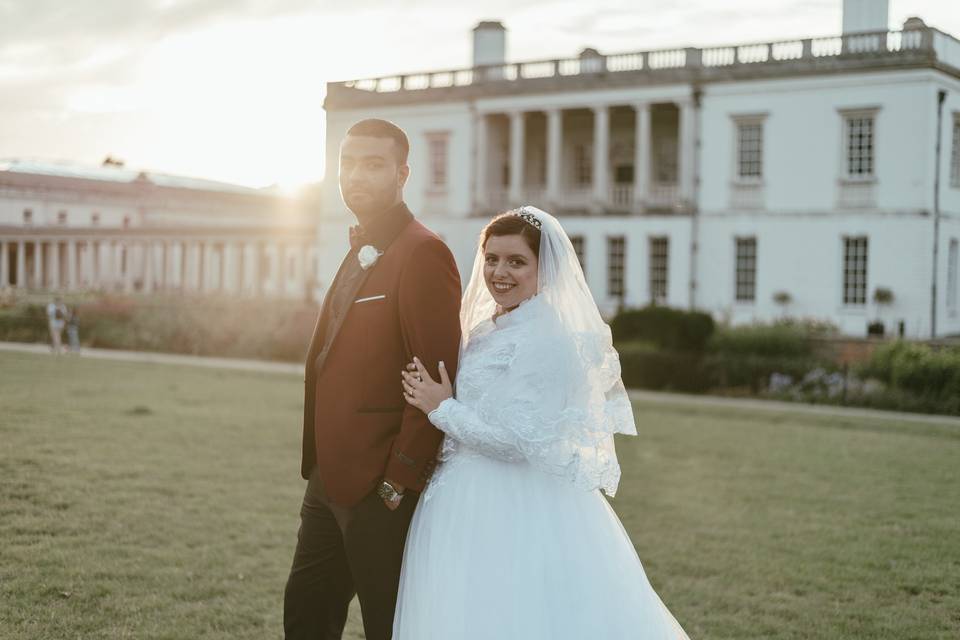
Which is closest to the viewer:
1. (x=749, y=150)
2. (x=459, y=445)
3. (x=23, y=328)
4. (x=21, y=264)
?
(x=459, y=445)

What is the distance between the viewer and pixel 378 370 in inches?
166

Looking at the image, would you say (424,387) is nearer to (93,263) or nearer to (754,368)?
(754,368)

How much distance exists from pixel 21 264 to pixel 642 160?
43943mm

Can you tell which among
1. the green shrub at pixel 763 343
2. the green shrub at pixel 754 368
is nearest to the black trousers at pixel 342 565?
the green shrub at pixel 754 368

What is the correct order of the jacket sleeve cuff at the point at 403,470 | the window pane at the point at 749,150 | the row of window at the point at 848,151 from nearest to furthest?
the jacket sleeve cuff at the point at 403,470 → the row of window at the point at 848,151 → the window pane at the point at 749,150

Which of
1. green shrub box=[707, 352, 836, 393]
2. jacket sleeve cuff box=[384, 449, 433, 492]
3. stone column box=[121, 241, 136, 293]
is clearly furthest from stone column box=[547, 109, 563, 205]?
jacket sleeve cuff box=[384, 449, 433, 492]

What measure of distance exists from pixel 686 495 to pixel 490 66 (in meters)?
34.4

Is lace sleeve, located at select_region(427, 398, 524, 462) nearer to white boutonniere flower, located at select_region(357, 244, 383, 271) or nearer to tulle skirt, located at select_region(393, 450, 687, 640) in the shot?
tulle skirt, located at select_region(393, 450, 687, 640)

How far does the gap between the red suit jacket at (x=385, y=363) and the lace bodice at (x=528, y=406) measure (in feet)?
0.42

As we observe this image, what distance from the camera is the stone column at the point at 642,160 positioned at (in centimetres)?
3925

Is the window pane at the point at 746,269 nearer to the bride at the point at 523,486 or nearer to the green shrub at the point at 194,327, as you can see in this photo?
the green shrub at the point at 194,327

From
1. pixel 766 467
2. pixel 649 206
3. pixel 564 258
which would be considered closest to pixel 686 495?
pixel 766 467

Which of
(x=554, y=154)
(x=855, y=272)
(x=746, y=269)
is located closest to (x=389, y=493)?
(x=855, y=272)

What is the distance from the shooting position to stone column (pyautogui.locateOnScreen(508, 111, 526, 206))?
4244 cm
